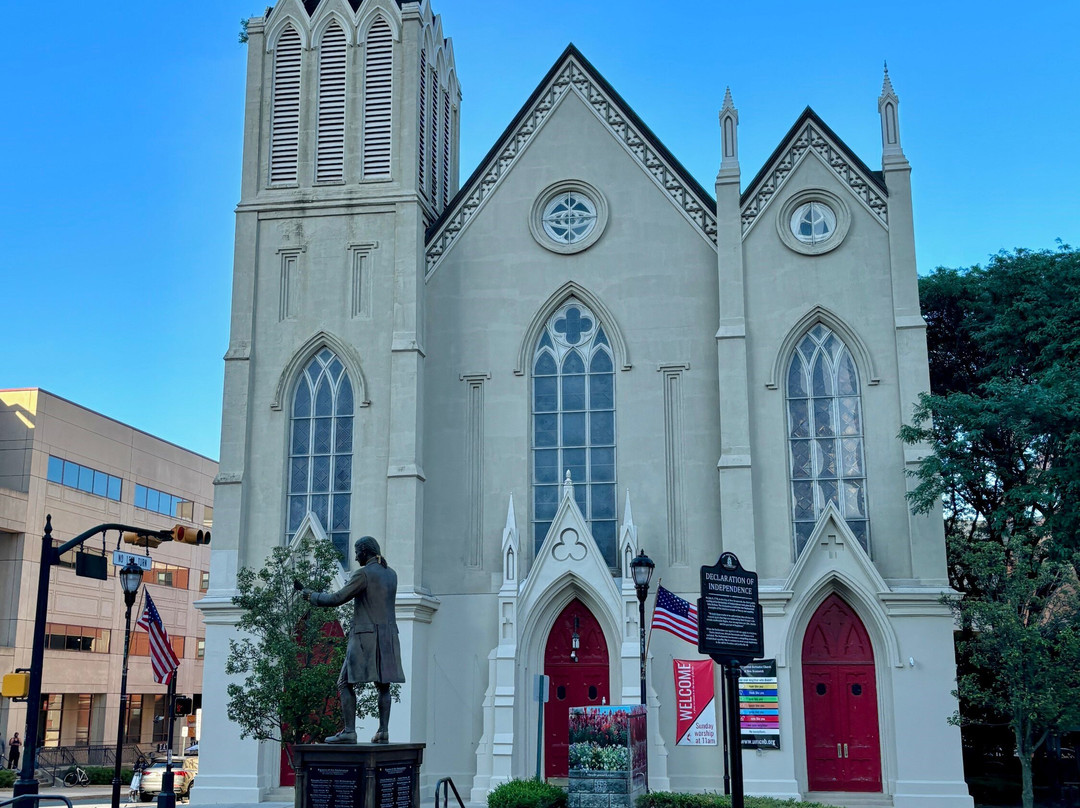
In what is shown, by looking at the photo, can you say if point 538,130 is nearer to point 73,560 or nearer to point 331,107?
point 331,107

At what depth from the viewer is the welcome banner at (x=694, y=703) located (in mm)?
24953

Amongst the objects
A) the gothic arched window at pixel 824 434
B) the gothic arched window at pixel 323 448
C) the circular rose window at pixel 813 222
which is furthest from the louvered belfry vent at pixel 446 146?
the gothic arched window at pixel 824 434

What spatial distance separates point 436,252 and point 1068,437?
14.8 m

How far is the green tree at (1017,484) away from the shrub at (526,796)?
7.81 m

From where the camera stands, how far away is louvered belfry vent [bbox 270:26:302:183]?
2992 cm

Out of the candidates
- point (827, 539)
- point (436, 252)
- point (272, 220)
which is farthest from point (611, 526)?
point (272, 220)

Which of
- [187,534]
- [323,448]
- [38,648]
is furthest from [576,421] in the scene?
[38,648]

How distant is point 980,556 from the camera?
21828 mm

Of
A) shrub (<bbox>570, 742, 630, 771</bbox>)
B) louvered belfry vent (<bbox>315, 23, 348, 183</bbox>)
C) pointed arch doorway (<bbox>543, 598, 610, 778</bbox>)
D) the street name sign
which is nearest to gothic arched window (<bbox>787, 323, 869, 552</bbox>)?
pointed arch doorway (<bbox>543, 598, 610, 778</bbox>)

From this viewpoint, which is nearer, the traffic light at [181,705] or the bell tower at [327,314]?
the bell tower at [327,314]

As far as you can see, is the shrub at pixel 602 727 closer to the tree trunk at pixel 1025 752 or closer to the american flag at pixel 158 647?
the tree trunk at pixel 1025 752

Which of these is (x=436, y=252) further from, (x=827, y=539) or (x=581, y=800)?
(x=581, y=800)

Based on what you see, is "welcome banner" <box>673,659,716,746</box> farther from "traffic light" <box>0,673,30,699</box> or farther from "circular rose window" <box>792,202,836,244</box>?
"traffic light" <box>0,673,30,699</box>

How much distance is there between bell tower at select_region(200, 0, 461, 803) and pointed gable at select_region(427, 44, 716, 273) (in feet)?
3.31
